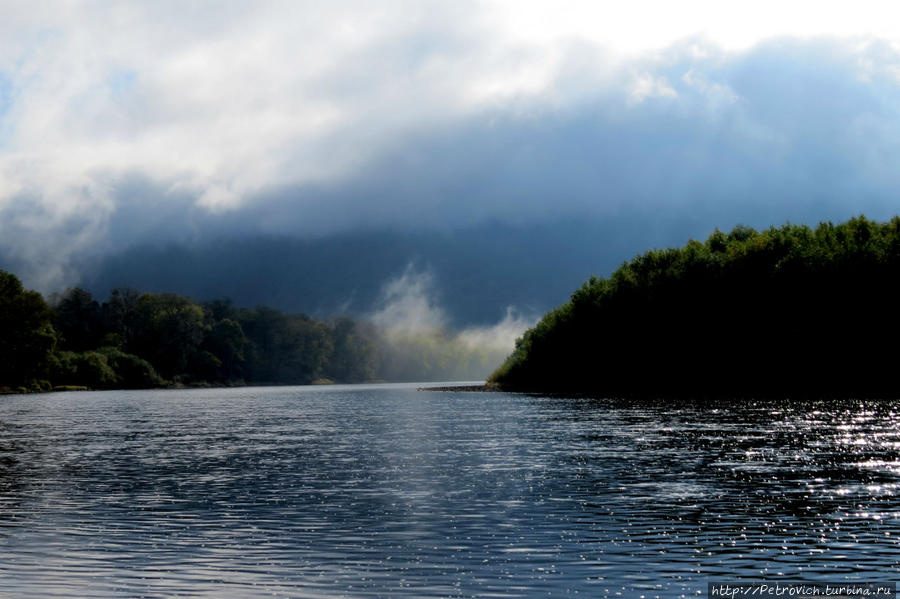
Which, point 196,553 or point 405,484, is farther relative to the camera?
point 405,484

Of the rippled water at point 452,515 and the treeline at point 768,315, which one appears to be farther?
the treeline at point 768,315

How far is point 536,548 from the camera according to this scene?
2748 cm

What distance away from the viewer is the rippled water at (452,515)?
78.9ft

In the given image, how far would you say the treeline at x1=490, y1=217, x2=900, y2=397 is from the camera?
5536 inches

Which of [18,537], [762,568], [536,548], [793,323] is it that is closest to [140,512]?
[18,537]

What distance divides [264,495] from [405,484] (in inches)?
269

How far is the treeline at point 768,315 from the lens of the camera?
14062 centimetres

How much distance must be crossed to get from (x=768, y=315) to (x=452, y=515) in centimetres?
12836

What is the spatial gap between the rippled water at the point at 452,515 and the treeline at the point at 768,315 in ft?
253

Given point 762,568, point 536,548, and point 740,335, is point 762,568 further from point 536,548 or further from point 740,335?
point 740,335

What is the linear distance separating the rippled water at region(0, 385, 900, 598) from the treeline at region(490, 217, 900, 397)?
77144mm

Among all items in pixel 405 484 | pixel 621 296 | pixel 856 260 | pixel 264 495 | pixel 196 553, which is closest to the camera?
pixel 196 553

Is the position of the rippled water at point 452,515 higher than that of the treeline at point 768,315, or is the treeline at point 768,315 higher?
the treeline at point 768,315

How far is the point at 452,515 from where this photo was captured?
110 ft
